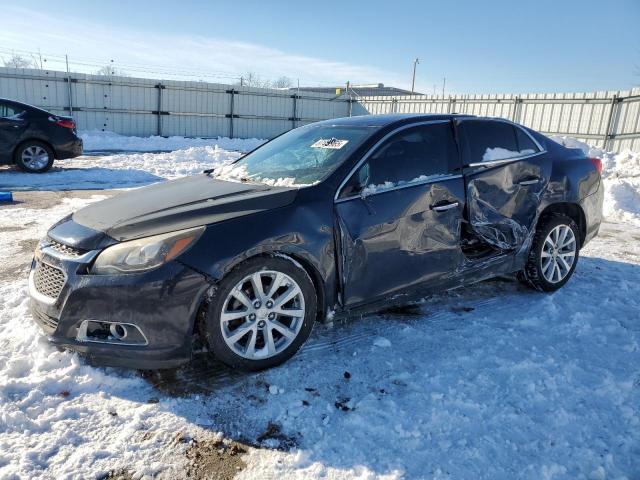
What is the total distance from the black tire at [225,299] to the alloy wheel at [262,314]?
0.02 m

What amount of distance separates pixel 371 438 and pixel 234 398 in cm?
84

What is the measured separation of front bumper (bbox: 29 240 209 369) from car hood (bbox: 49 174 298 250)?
0.64 ft

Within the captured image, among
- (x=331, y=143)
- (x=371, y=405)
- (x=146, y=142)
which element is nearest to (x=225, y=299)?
(x=371, y=405)

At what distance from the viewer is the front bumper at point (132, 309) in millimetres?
2656

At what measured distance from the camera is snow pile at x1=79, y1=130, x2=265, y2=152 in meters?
18.2

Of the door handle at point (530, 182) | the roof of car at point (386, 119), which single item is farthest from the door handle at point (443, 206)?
the door handle at point (530, 182)

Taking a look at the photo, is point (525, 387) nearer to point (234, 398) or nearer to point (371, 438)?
point (371, 438)

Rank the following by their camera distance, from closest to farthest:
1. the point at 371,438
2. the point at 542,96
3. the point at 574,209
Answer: the point at 371,438 < the point at 574,209 < the point at 542,96

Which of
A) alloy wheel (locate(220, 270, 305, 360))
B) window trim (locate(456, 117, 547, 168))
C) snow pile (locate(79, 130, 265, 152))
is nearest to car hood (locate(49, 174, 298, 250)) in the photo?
alloy wheel (locate(220, 270, 305, 360))

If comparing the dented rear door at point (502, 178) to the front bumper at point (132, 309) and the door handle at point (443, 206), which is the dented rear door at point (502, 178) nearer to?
the door handle at point (443, 206)

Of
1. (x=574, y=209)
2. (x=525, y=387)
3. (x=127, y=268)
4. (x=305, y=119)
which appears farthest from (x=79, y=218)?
(x=305, y=119)

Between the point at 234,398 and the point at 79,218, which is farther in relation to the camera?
the point at 79,218

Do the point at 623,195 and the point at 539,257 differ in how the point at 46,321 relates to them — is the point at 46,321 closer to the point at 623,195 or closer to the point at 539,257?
the point at 539,257

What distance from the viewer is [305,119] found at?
2517 cm
